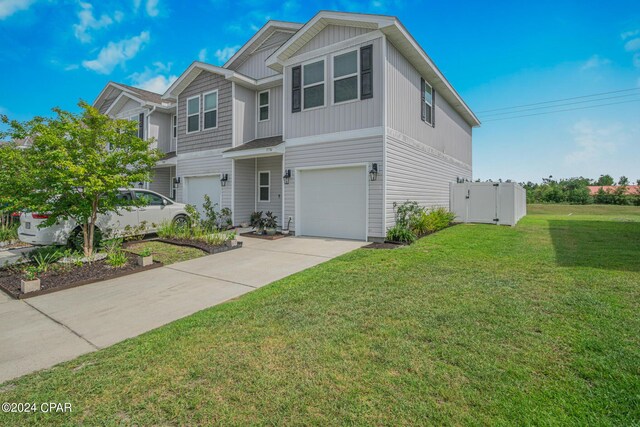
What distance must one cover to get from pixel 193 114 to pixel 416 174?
9920mm

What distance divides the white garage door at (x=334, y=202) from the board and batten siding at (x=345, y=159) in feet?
0.79

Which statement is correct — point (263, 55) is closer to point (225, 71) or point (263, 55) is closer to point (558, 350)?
point (225, 71)

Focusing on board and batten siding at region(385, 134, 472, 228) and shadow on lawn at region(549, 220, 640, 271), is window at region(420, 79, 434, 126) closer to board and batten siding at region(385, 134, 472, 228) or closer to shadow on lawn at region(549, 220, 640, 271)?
board and batten siding at region(385, 134, 472, 228)

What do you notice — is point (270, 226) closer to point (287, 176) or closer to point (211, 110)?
point (287, 176)

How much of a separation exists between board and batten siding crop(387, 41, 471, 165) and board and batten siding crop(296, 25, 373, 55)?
108cm

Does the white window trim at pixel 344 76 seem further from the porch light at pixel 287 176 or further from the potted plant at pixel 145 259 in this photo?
the potted plant at pixel 145 259

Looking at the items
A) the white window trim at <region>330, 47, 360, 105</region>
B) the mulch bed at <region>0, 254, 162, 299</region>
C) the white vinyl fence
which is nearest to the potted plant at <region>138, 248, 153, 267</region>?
the mulch bed at <region>0, 254, 162, 299</region>

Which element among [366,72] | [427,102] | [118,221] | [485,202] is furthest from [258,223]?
[485,202]

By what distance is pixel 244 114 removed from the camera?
12.7m

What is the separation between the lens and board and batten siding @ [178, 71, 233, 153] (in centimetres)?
1236

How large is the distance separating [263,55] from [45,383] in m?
13.7

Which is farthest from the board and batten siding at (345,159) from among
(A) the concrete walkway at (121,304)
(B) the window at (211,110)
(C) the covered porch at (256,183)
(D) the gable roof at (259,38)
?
(D) the gable roof at (259,38)

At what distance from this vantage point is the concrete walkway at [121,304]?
3273mm

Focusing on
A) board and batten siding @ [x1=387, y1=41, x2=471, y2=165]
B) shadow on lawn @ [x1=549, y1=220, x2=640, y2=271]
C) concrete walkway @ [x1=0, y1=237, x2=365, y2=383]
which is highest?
board and batten siding @ [x1=387, y1=41, x2=471, y2=165]
